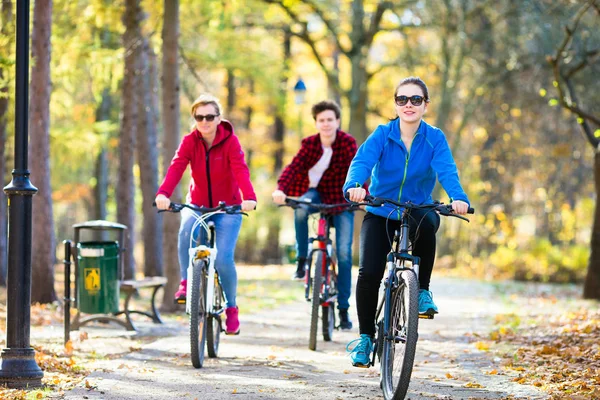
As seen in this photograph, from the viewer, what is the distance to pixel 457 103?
30.6 m

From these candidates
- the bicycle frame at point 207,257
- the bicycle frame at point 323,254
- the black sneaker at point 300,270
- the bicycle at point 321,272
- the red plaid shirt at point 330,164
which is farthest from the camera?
the black sneaker at point 300,270

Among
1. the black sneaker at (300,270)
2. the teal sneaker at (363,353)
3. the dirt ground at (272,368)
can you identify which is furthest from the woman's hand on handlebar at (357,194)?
the black sneaker at (300,270)

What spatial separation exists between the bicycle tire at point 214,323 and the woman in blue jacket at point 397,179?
1913 millimetres

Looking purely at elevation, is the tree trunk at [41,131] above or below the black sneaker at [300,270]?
above

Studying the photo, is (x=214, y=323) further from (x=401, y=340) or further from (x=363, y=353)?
(x=401, y=340)

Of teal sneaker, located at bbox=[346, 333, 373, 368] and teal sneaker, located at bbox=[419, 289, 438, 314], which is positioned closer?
teal sneaker, located at bbox=[419, 289, 438, 314]

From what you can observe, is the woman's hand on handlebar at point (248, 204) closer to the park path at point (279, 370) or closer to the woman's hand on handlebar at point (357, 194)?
the park path at point (279, 370)

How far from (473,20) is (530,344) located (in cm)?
1857

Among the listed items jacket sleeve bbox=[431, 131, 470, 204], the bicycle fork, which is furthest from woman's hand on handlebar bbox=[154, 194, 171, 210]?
jacket sleeve bbox=[431, 131, 470, 204]

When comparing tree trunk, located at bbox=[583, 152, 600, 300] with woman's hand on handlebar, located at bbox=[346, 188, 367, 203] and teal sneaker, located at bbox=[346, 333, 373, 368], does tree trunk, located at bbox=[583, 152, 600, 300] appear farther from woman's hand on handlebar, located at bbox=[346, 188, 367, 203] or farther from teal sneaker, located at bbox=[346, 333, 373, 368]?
woman's hand on handlebar, located at bbox=[346, 188, 367, 203]

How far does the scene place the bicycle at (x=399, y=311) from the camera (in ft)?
18.6

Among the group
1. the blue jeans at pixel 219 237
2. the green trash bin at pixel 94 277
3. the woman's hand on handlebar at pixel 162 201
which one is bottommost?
the green trash bin at pixel 94 277

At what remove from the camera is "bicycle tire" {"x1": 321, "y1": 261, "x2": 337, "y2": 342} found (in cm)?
909

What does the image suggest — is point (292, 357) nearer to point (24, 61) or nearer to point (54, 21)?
point (24, 61)
